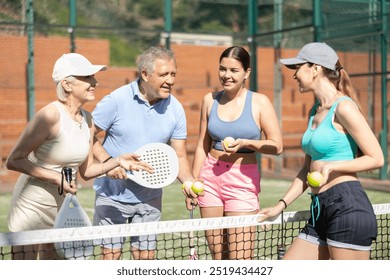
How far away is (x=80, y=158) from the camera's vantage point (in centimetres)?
376

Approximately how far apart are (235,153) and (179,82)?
1370cm

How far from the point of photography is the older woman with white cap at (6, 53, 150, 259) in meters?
3.60

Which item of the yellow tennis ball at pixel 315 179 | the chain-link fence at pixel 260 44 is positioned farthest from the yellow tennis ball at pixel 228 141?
the chain-link fence at pixel 260 44

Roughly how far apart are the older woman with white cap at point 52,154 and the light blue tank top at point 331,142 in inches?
39.2

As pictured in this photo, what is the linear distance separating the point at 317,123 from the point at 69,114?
4.34 feet

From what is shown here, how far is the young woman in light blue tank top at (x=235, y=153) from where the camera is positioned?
13.9 ft

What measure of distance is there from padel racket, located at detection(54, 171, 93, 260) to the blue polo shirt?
0.64m

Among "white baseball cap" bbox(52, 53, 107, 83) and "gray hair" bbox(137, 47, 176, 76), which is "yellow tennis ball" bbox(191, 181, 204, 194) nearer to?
"gray hair" bbox(137, 47, 176, 76)

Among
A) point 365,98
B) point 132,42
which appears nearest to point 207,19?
point 365,98

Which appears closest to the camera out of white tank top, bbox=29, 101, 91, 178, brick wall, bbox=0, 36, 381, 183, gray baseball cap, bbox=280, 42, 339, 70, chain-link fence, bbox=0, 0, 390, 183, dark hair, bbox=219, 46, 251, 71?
gray baseball cap, bbox=280, 42, 339, 70

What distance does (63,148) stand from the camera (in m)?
3.68

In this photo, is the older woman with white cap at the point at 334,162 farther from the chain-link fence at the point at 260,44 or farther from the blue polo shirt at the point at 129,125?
the chain-link fence at the point at 260,44

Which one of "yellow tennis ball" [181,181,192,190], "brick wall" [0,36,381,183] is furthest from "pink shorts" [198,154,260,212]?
"brick wall" [0,36,381,183]
